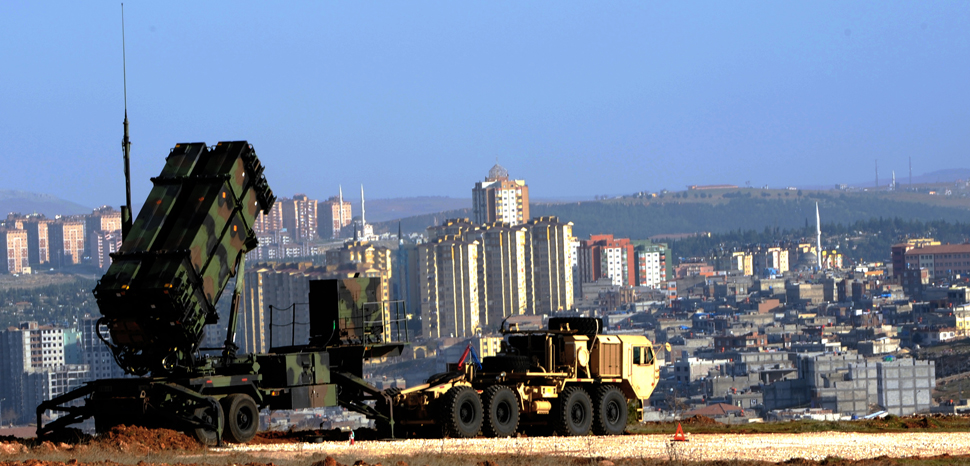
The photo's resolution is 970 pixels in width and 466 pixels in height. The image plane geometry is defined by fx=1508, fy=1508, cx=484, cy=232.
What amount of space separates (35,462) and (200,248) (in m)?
5.46

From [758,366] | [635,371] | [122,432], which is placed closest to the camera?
[122,432]

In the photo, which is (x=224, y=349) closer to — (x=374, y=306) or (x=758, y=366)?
(x=374, y=306)

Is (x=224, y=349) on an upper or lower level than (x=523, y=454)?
upper

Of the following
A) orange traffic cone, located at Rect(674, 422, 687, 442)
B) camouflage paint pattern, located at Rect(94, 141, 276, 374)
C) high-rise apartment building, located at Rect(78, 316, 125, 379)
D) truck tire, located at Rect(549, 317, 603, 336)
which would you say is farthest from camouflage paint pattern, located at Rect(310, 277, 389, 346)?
high-rise apartment building, located at Rect(78, 316, 125, 379)

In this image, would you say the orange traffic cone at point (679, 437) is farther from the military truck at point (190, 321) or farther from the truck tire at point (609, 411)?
the military truck at point (190, 321)

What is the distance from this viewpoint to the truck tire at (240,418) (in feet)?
67.4

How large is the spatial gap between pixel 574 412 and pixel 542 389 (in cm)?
61

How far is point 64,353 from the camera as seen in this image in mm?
192750

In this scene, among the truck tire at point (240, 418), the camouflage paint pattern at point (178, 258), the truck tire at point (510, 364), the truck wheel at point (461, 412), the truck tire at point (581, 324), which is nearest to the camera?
the camouflage paint pattern at point (178, 258)

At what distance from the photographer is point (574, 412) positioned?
23.2m

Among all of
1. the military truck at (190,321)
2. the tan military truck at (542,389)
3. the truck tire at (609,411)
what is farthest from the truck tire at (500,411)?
the military truck at (190,321)

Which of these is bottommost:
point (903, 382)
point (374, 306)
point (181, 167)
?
point (903, 382)

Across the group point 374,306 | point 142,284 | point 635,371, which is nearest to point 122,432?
point 142,284

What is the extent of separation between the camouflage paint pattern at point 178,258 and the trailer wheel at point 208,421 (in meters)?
0.92
